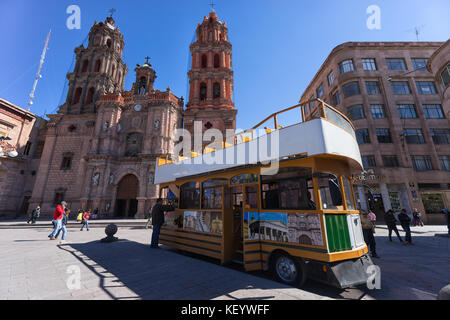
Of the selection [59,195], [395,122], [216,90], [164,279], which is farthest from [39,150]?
[395,122]

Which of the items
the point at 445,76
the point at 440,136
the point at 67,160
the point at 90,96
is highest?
the point at 90,96

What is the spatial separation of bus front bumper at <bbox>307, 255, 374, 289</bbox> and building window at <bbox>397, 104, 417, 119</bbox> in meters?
25.2

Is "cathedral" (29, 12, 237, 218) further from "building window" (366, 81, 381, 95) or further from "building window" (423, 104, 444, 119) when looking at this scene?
"building window" (423, 104, 444, 119)

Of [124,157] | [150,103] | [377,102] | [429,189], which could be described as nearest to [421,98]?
[377,102]

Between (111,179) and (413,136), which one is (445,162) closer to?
(413,136)

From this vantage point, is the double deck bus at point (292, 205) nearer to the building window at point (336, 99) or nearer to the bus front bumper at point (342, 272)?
the bus front bumper at point (342, 272)

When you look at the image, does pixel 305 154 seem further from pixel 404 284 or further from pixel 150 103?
pixel 150 103

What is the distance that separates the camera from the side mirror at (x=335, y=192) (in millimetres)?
4951

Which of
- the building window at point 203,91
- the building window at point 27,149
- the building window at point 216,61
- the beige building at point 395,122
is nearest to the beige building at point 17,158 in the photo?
the building window at point 27,149

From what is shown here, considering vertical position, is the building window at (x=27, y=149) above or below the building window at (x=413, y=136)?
above

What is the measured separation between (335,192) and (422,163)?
2389 centimetres

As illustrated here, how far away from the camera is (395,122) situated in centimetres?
2155

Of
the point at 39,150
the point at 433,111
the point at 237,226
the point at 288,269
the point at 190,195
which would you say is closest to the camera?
the point at 288,269

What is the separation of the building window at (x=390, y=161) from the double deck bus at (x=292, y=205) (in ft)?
62.7
